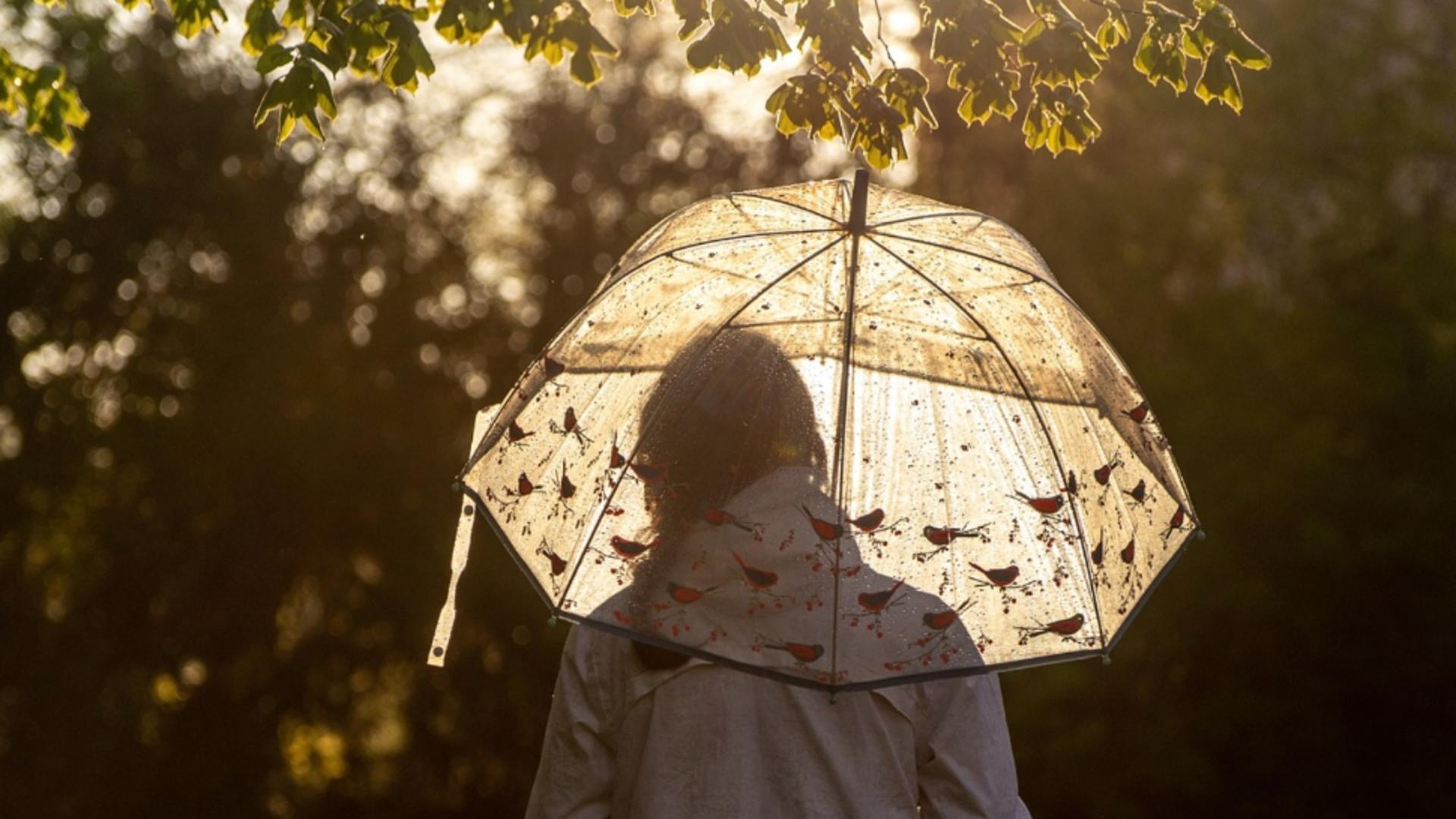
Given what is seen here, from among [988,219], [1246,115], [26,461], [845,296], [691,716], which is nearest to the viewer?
[691,716]

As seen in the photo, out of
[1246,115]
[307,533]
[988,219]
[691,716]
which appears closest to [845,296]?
[988,219]

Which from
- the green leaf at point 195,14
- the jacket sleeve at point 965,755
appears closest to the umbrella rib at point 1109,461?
the jacket sleeve at point 965,755

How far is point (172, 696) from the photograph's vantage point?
35.0 feet

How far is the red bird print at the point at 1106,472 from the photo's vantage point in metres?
3.15

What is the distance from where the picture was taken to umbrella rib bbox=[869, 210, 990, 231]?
3.07m

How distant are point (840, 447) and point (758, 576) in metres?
0.30

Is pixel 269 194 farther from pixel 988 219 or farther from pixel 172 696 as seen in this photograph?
pixel 988 219

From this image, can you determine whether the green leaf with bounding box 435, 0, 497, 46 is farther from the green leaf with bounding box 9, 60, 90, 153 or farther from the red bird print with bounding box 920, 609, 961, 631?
the green leaf with bounding box 9, 60, 90, 153

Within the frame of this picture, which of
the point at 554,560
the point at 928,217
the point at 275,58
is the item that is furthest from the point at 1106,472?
the point at 275,58

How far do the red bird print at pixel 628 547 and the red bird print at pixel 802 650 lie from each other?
319 millimetres

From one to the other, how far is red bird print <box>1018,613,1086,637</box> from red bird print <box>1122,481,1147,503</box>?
287 mm

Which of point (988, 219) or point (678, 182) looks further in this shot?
point (678, 182)

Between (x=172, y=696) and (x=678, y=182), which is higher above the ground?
(x=678, y=182)

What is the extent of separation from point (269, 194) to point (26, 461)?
230 cm
